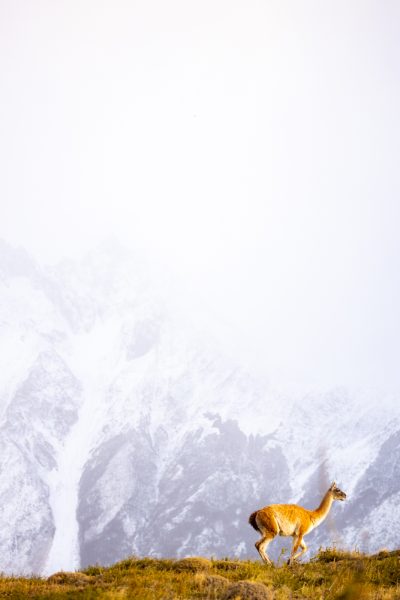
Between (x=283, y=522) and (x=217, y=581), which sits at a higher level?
(x=283, y=522)

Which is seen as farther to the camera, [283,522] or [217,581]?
[283,522]

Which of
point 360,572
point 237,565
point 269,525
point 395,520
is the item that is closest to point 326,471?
point 360,572

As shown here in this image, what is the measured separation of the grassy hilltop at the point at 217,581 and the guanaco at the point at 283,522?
25.9 inches

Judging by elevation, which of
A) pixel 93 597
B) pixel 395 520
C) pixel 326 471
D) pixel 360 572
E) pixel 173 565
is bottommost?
pixel 395 520

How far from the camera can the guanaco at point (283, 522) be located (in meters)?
16.5

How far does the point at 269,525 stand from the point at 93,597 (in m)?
6.42

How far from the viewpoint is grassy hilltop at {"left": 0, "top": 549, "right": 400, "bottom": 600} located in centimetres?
1199

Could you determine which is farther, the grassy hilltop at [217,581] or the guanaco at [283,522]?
the guanaco at [283,522]

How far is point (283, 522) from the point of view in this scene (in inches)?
663

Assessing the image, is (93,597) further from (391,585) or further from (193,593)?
(391,585)

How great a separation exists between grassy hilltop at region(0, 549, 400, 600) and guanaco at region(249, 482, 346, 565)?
659 millimetres

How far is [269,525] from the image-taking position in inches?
644

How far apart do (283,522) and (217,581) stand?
3.86m

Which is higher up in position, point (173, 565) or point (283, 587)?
point (283, 587)
